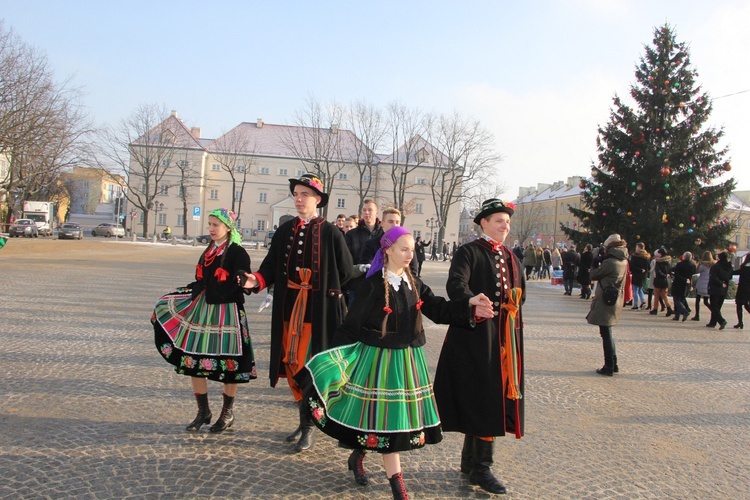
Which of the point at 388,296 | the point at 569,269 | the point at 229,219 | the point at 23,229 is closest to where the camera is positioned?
the point at 388,296

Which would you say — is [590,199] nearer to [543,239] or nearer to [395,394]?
[395,394]

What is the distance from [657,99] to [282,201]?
56.5 meters

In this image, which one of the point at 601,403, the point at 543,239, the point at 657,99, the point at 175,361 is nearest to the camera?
the point at 175,361

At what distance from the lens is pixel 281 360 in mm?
4582

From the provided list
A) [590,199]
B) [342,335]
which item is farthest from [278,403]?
[590,199]

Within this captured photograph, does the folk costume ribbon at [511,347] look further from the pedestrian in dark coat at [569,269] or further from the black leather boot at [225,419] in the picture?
the pedestrian in dark coat at [569,269]

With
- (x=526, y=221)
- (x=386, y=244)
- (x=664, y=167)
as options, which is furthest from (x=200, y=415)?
(x=526, y=221)

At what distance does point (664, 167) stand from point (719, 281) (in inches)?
420

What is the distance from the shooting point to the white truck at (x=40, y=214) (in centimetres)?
5309

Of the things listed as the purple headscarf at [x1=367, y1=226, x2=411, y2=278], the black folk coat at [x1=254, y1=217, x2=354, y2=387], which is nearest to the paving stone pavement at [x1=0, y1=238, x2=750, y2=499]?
the black folk coat at [x1=254, y1=217, x2=354, y2=387]

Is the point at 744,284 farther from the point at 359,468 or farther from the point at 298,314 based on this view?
the point at 359,468

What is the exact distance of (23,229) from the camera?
46.7 m

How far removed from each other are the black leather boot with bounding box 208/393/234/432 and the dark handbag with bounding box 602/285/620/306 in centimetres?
515

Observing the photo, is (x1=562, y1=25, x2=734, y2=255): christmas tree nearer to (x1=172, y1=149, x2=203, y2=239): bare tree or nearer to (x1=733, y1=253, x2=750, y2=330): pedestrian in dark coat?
(x1=733, y1=253, x2=750, y2=330): pedestrian in dark coat
